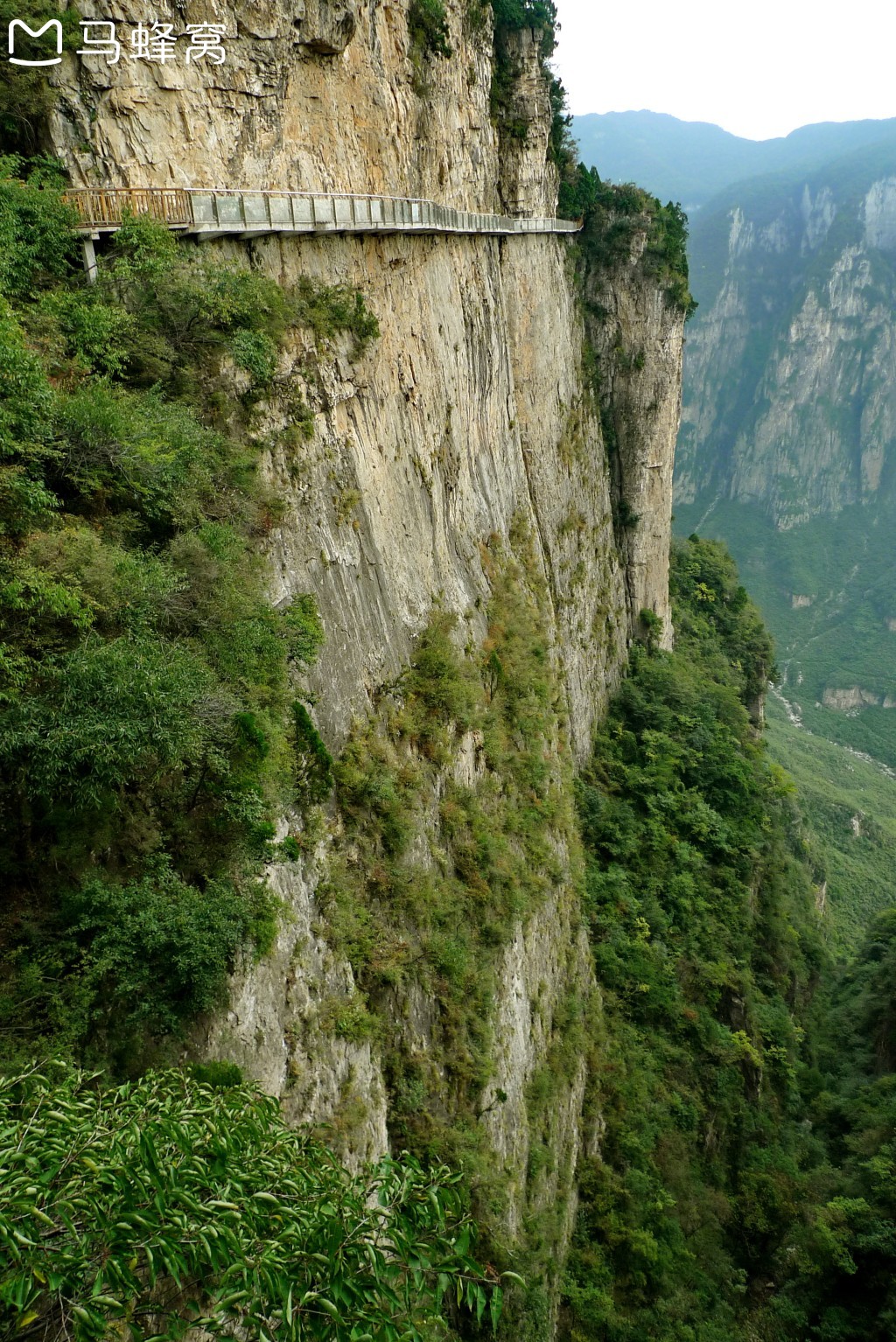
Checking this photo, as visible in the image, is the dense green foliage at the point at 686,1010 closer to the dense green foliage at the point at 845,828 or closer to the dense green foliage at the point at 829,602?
the dense green foliage at the point at 845,828

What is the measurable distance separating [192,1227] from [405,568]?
1384 cm

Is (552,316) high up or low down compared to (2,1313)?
up

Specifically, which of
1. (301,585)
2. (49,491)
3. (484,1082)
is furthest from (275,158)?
(484,1082)

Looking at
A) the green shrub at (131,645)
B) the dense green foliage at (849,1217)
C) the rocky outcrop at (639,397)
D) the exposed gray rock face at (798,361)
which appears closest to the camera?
the green shrub at (131,645)

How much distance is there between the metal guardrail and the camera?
10.3 meters

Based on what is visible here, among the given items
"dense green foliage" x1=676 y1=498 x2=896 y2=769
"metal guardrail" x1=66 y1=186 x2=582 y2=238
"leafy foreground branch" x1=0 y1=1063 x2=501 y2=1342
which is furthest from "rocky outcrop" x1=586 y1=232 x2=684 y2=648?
"dense green foliage" x1=676 y1=498 x2=896 y2=769

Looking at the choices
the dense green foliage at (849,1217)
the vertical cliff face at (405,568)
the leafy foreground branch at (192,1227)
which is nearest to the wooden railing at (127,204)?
the vertical cliff face at (405,568)

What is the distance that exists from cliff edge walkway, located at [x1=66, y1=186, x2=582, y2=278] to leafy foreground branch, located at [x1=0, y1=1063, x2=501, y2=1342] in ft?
33.8

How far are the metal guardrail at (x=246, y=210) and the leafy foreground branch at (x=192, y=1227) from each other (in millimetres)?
10471

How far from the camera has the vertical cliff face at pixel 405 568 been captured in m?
10.4

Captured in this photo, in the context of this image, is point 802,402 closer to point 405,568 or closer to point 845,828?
point 845,828

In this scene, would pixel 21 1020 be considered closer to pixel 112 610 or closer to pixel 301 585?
pixel 112 610

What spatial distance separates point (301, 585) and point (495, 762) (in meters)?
7.99

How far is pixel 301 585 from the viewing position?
1189cm
